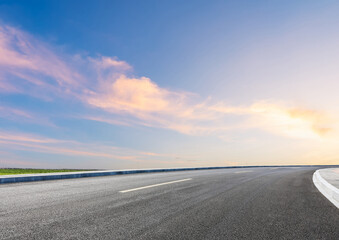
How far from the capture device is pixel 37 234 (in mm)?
2742

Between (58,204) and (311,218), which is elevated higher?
(58,204)

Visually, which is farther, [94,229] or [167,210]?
[167,210]

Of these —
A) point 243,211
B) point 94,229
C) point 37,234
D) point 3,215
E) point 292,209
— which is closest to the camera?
point 37,234

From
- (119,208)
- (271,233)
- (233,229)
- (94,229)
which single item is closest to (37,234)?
(94,229)

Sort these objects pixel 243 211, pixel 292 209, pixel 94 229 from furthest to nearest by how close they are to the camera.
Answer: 1. pixel 292 209
2. pixel 243 211
3. pixel 94 229

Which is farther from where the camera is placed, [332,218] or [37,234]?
[332,218]

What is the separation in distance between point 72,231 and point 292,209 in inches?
159

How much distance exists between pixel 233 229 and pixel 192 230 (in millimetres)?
594

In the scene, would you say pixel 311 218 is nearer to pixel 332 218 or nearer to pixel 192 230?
pixel 332 218

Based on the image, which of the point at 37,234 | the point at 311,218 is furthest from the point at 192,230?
the point at 311,218

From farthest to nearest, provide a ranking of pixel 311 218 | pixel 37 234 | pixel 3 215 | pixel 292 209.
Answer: pixel 292 209, pixel 311 218, pixel 3 215, pixel 37 234

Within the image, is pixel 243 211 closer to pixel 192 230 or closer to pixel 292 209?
pixel 292 209

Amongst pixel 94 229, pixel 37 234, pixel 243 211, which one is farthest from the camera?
pixel 243 211

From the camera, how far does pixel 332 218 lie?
155 inches
